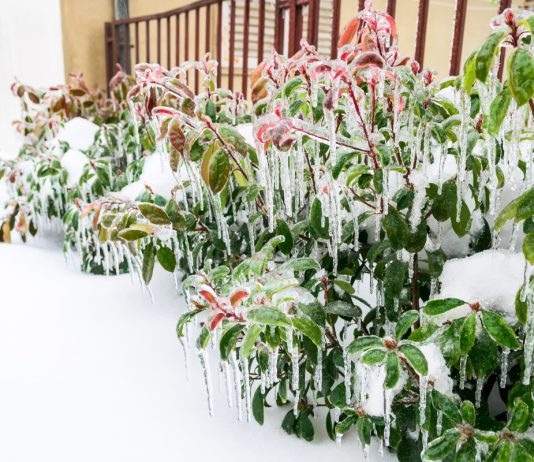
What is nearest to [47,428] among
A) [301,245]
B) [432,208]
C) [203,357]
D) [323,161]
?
[203,357]

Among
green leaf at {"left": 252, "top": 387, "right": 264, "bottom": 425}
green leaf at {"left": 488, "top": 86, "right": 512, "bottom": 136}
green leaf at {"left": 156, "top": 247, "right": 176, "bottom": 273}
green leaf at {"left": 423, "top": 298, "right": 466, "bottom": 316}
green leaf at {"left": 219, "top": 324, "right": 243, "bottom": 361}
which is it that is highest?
green leaf at {"left": 488, "top": 86, "right": 512, "bottom": 136}

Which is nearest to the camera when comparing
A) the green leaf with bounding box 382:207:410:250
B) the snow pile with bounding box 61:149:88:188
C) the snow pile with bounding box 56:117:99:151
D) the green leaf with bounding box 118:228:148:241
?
the green leaf with bounding box 382:207:410:250

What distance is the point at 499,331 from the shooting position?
0.74 m

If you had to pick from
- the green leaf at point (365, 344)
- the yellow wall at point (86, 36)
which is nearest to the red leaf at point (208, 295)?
the green leaf at point (365, 344)

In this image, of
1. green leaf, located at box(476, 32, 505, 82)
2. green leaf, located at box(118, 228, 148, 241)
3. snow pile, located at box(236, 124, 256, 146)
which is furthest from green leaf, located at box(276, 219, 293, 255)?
green leaf, located at box(476, 32, 505, 82)

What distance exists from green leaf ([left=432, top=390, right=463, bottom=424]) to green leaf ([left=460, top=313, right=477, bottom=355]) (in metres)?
0.12

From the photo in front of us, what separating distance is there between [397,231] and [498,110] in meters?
0.32

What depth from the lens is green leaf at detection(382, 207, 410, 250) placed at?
3.15 feet

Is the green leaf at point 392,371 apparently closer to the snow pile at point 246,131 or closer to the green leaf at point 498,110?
the green leaf at point 498,110

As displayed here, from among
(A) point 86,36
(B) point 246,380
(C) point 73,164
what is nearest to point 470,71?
(B) point 246,380

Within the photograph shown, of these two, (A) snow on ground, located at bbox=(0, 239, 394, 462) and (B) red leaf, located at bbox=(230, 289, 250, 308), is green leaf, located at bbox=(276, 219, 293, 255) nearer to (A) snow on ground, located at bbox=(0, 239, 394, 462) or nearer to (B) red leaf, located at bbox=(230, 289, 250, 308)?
(B) red leaf, located at bbox=(230, 289, 250, 308)

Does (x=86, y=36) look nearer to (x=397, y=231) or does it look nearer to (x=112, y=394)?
(x=112, y=394)

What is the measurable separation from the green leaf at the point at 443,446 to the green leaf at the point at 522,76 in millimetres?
526

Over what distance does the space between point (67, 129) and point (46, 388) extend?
2212 millimetres
